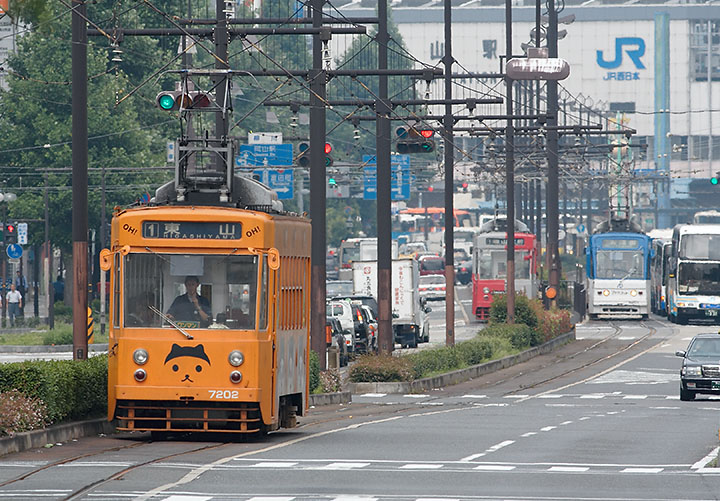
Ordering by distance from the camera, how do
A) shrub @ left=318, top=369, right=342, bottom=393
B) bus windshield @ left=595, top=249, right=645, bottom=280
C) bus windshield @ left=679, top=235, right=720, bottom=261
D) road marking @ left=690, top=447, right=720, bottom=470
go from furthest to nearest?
bus windshield @ left=595, top=249, right=645, bottom=280 → bus windshield @ left=679, top=235, right=720, bottom=261 → shrub @ left=318, top=369, right=342, bottom=393 → road marking @ left=690, top=447, right=720, bottom=470

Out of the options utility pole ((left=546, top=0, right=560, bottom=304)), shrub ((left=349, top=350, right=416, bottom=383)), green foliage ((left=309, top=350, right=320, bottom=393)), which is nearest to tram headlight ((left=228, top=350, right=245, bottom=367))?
green foliage ((left=309, top=350, right=320, bottom=393))

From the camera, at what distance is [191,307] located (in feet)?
65.2

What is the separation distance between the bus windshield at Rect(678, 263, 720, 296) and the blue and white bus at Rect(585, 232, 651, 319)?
93.4 inches

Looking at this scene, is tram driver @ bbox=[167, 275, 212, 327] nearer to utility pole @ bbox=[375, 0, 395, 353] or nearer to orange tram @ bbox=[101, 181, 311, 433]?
orange tram @ bbox=[101, 181, 311, 433]

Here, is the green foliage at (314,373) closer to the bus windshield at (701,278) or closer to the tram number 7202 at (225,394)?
the tram number 7202 at (225,394)

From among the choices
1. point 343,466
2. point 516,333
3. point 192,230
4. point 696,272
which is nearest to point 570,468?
point 343,466

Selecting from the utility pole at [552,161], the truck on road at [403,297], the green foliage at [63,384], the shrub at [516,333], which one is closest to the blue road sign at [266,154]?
the truck on road at [403,297]

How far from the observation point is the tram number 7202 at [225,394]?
1955cm

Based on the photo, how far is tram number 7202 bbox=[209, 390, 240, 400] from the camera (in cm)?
1955

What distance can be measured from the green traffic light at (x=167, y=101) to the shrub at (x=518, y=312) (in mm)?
32100

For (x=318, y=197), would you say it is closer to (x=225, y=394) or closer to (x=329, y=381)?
(x=329, y=381)

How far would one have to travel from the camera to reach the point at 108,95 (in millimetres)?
66500

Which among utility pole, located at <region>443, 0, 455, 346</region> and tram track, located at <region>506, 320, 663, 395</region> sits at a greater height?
utility pole, located at <region>443, 0, 455, 346</region>

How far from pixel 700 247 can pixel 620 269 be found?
12.2ft
